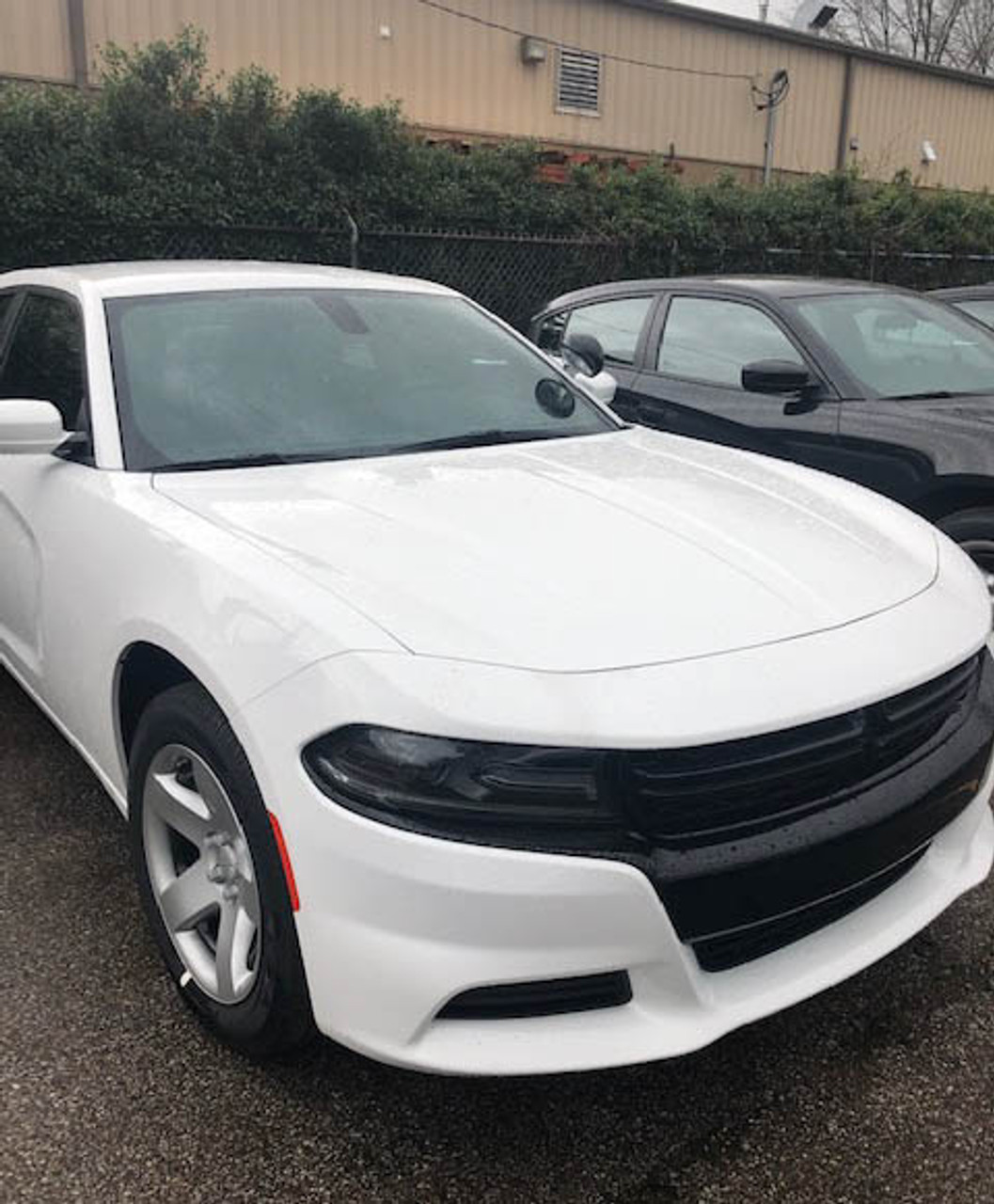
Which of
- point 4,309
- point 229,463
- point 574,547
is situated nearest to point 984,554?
point 574,547

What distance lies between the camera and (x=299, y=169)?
8.33 meters

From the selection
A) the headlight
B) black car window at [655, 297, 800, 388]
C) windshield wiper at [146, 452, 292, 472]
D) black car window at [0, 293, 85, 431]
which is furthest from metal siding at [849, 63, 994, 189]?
the headlight

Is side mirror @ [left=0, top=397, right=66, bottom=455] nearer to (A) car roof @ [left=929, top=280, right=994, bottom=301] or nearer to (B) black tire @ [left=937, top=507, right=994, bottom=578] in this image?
(B) black tire @ [left=937, top=507, right=994, bottom=578]

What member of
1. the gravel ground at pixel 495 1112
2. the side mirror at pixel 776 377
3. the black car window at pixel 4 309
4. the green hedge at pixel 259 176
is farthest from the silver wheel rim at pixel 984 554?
the green hedge at pixel 259 176

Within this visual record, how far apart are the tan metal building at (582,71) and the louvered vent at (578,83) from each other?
0.02m

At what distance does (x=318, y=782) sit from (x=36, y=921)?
4.23ft

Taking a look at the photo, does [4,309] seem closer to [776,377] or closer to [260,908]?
[260,908]

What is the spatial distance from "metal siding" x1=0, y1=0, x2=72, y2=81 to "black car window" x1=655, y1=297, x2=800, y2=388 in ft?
27.5

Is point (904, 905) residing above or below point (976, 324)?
below

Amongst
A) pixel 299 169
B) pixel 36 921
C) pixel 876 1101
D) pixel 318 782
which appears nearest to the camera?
pixel 318 782

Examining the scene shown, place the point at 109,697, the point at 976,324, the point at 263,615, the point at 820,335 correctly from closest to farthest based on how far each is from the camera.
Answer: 1. the point at 263,615
2. the point at 109,697
3. the point at 820,335
4. the point at 976,324

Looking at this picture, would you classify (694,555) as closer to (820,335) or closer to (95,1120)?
(95,1120)

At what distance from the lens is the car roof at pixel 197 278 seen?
3.21 meters


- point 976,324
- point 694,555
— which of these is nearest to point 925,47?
point 976,324
